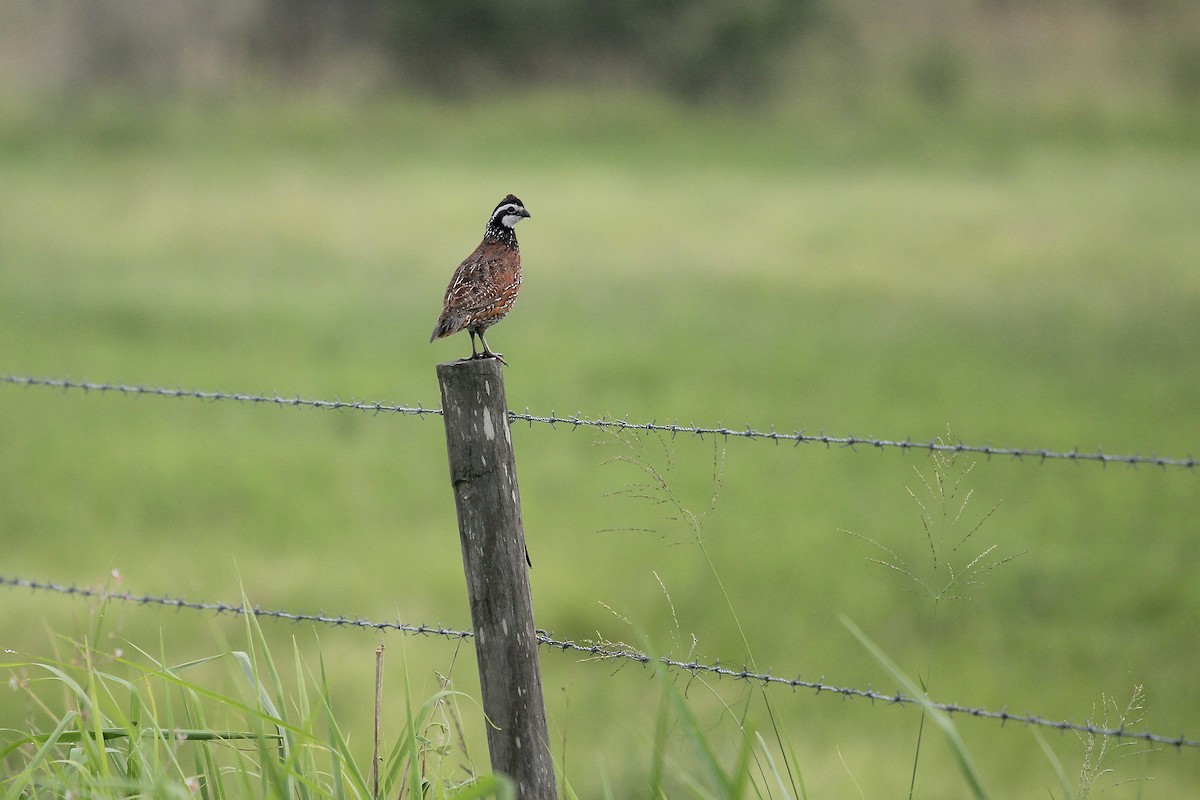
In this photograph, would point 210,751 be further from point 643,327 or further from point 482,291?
point 643,327

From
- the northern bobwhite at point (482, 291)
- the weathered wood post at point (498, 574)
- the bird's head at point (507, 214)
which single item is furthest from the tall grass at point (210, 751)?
the bird's head at point (507, 214)

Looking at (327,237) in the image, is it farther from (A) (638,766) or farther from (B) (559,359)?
(A) (638,766)

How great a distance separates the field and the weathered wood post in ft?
0.89

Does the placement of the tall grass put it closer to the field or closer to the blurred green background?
the blurred green background

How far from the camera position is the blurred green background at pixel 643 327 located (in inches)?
349

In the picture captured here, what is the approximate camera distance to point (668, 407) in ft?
45.4

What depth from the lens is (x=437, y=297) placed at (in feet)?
65.9

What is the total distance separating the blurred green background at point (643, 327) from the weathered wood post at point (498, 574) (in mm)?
247

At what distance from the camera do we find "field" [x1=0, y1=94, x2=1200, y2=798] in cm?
845

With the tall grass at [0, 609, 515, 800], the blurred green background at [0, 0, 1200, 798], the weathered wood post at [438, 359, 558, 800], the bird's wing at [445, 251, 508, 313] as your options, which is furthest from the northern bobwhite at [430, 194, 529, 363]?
the tall grass at [0, 609, 515, 800]

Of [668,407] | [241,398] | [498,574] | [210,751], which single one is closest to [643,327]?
[668,407]

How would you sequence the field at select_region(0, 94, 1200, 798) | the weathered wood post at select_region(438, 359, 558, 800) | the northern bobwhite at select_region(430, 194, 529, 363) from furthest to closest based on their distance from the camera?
1. the field at select_region(0, 94, 1200, 798)
2. the northern bobwhite at select_region(430, 194, 529, 363)
3. the weathered wood post at select_region(438, 359, 558, 800)

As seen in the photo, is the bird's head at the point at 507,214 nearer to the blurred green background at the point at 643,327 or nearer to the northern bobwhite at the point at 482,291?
the northern bobwhite at the point at 482,291

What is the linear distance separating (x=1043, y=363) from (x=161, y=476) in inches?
442
